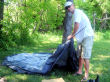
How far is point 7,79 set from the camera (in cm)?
396

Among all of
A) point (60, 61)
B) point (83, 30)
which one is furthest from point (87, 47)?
point (60, 61)

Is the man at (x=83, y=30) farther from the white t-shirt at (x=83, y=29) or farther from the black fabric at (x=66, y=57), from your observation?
the black fabric at (x=66, y=57)

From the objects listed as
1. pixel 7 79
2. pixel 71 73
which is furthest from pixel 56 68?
pixel 7 79

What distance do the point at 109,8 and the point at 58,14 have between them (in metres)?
9.72

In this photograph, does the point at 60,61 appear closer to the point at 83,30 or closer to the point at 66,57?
the point at 66,57

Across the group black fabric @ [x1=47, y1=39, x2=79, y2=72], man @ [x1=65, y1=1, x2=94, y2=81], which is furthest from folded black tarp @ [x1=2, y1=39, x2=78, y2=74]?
man @ [x1=65, y1=1, x2=94, y2=81]

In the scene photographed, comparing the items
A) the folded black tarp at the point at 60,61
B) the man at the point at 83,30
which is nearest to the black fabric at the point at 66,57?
the folded black tarp at the point at 60,61

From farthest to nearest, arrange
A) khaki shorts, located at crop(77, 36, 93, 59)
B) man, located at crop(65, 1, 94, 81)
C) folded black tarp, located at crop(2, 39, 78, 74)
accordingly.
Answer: folded black tarp, located at crop(2, 39, 78, 74) → khaki shorts, located at crop(77, 36, 93, 59) → man, located at crop(65, 1, 94, 81)

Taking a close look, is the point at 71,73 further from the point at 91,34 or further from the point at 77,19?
the point at 77,19

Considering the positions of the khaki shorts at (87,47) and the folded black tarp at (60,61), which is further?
the folded black tarp at (60,61)

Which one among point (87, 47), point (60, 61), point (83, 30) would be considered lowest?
point (60, 61)

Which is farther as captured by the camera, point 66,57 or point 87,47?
point 66,57

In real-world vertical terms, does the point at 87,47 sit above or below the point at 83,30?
below

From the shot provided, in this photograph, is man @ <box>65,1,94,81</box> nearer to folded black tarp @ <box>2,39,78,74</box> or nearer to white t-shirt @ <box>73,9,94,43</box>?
white t-shirt @ <box>73,9,94,43</box>
